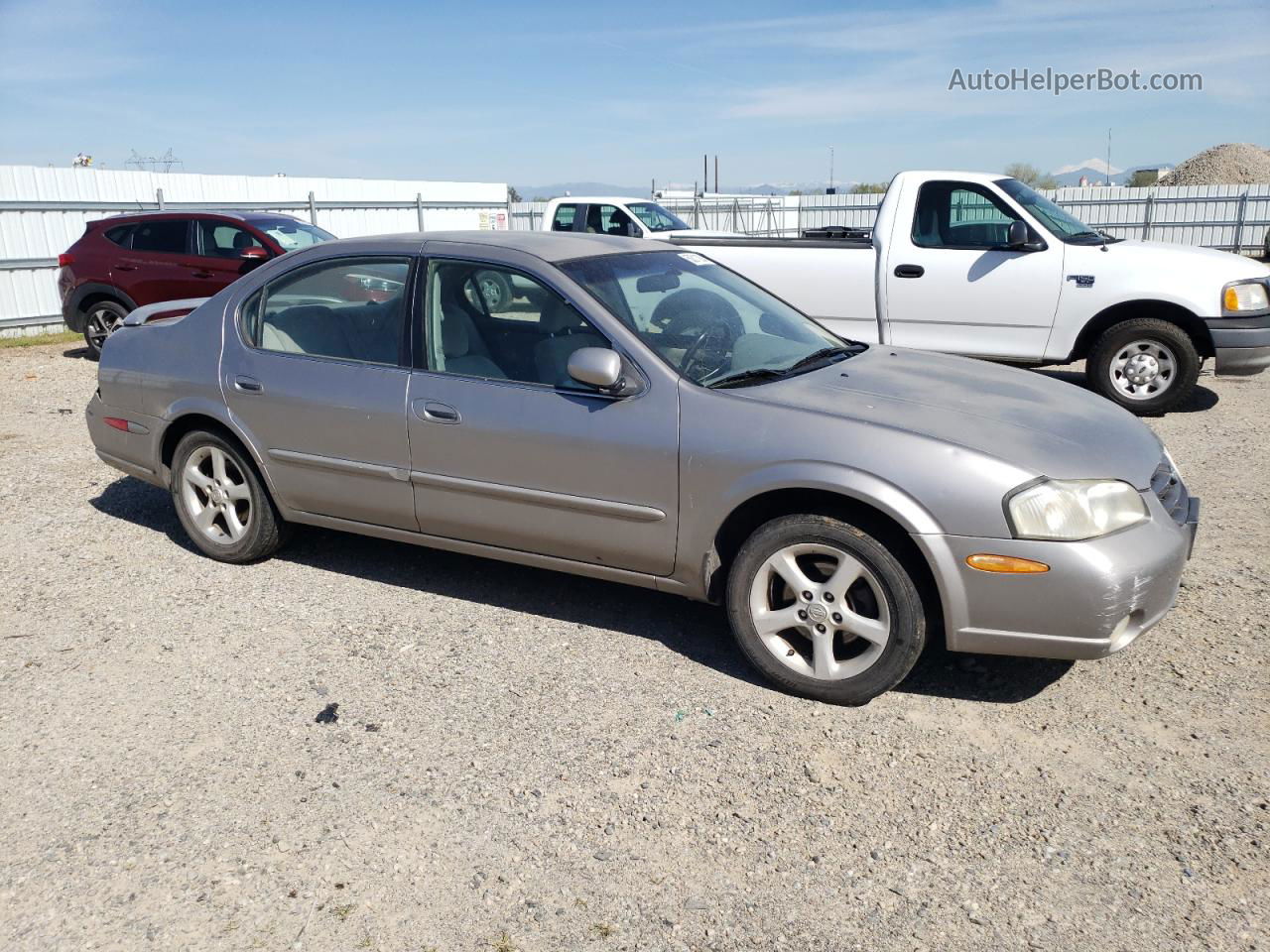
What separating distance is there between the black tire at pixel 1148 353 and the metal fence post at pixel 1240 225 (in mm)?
18516

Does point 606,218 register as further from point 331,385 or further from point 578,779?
point 578,779

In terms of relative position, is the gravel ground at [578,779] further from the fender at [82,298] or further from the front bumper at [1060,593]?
the fender at [82,298]

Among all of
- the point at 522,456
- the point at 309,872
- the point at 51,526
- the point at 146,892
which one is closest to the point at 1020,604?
the point at 522,456

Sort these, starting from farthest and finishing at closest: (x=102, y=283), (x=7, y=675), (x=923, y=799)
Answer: (x=102, y=283) < (x=7, y=675) < (x=923, y=799)

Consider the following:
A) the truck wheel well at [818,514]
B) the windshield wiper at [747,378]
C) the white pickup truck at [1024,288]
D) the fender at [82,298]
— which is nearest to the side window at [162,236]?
the fender at [82,298]

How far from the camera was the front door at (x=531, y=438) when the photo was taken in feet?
13.3

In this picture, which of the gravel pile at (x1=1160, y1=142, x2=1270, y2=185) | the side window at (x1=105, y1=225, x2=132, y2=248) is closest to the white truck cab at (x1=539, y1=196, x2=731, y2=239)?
the side window at (x1=105, y1=225, x2=132, y2=248)

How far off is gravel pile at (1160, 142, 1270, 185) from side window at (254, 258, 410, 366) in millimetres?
41035

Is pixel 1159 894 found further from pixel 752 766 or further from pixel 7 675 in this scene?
pixel 7 675

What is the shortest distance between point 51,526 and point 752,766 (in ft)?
15.1

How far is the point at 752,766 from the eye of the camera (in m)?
3.48

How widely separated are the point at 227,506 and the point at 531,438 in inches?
76.0

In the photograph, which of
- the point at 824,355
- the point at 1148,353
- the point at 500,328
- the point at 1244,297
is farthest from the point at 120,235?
the point at 1244,297

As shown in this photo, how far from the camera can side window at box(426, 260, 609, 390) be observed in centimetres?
432
